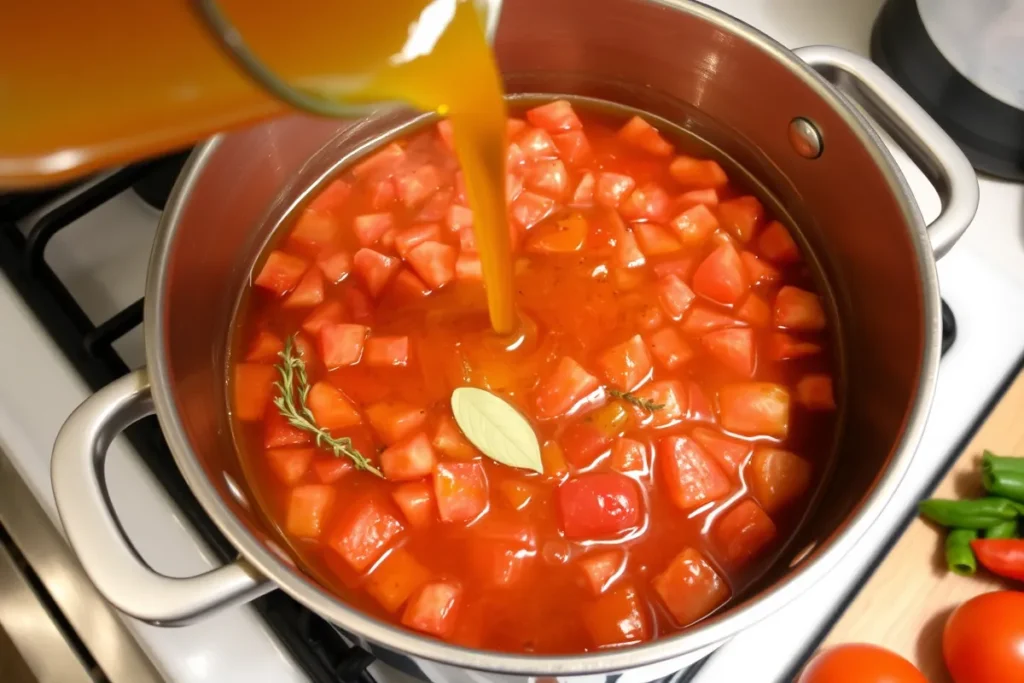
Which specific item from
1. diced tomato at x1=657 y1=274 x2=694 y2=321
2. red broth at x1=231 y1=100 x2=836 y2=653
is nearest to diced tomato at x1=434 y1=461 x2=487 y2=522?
red broth at x1=231 y1=100 x2=836 y2=653

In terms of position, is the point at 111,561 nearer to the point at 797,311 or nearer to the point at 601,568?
the point at 601,568

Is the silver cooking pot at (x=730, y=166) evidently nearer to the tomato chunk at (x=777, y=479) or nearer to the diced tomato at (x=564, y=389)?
the tomato chunk at (x=777, y=479)

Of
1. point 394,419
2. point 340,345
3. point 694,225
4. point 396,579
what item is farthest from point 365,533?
point 694,225

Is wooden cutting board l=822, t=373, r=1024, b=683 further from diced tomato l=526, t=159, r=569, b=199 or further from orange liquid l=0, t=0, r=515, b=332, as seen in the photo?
orange liquid l=0, t=0, r=515, b=332

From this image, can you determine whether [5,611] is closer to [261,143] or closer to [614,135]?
[261,143]

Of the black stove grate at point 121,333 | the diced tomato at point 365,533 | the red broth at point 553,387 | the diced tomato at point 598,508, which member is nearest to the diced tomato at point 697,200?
the red broth at point 553,387

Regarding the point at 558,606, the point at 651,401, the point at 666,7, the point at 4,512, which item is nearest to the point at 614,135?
the point at 666,7
